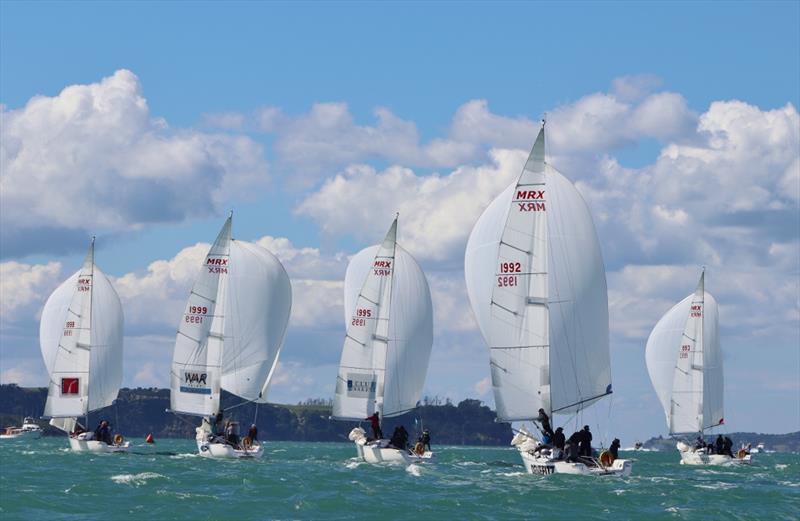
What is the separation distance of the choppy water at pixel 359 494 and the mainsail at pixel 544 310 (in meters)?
3.30

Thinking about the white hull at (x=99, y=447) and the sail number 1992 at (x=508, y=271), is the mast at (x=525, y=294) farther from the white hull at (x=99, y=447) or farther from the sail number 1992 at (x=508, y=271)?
the white hull at (x=99, y=447)

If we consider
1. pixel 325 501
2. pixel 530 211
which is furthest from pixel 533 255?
pixel 325 501

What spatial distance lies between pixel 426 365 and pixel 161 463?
562 inches

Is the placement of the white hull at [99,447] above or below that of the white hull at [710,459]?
below

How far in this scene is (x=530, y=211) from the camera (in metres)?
50.8

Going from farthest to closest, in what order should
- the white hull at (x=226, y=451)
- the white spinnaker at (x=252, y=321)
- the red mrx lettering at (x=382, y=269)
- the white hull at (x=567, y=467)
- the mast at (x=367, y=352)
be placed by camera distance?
the white spinnaker at (x=252, y=321), the red mrx lettering at (x=382, y=269), the mast at (x=367, y=352), the white hull at (x=226, y=451), the white hull at (x=567, y=467)

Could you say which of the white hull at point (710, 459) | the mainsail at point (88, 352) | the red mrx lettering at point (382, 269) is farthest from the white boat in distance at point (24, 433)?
the red mrx lettering at point (382, 269)

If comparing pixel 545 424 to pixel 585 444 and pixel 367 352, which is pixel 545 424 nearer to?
pixel 585 444

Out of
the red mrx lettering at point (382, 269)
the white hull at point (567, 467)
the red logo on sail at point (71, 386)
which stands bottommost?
the white hull at point (567, 467)

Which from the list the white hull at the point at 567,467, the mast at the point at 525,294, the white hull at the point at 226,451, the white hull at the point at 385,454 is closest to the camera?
the white hull at the point at 567,467

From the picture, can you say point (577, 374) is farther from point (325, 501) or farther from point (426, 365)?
point (426, 365)

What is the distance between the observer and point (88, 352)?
7975 cm

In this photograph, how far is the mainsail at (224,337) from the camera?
6956 cm

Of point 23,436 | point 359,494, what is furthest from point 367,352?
point 23,436
